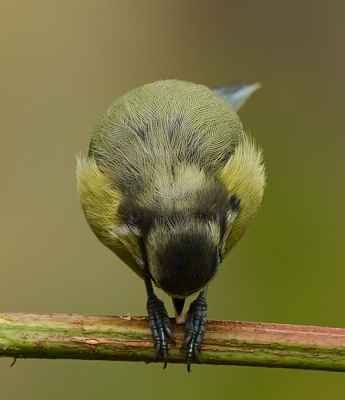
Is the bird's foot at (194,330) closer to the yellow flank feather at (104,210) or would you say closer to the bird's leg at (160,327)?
the bird's leg at (160,327)

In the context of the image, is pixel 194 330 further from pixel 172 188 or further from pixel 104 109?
pixel 104 109

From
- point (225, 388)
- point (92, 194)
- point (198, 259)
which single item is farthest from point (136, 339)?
point (225, 388)

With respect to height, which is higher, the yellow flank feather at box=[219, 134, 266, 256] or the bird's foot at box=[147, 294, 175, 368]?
the yellow flank feather at box=[219, 134, 266, 256]

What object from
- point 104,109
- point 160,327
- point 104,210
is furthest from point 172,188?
point 104,109

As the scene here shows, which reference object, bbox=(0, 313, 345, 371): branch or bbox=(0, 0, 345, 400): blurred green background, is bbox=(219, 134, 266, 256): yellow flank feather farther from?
bbox=(0, 0, 345, 400): blurred green background

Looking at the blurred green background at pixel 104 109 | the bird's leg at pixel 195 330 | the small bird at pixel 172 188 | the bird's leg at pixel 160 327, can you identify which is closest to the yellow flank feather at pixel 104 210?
the small bird at pixel 172 188

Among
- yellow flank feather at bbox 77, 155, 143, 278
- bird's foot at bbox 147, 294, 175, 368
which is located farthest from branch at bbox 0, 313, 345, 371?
yellow flank feather at bbox 77, 155, 143, 278

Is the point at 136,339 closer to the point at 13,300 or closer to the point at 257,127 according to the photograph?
the point at 13,300

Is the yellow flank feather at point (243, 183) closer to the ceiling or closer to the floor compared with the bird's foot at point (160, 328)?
closer to the ceiling

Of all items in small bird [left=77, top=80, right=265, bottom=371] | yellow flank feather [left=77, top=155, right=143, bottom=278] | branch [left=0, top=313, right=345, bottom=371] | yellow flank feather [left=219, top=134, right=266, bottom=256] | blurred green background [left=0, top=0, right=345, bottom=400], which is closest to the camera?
branch [left=0, top=313, right=345, bottom=371]
